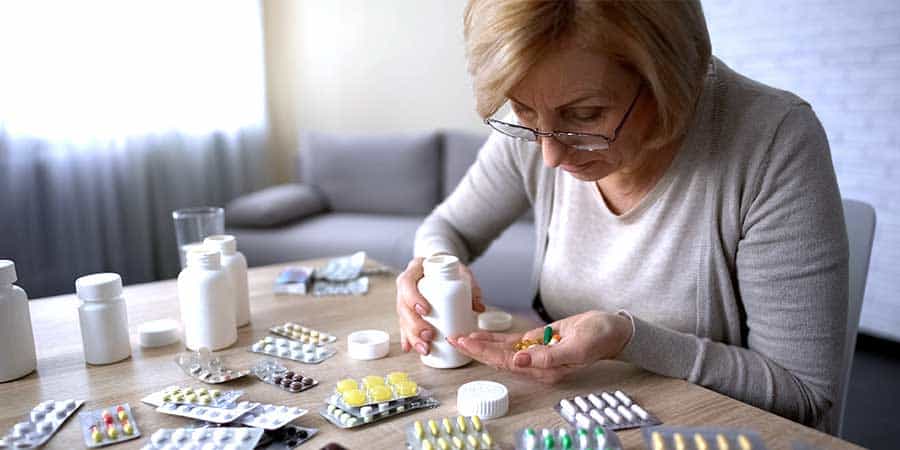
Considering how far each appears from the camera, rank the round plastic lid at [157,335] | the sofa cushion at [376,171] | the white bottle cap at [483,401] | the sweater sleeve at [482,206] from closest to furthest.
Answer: the white bottle cap at [483,401] → the round plastic lid at [157,335] → the sweater sleeve at [482,206] → the sofa cushion at [376,171]

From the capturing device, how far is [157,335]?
101 centimetres

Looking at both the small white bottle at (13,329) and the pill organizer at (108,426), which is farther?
the small white bottle at (13,329)

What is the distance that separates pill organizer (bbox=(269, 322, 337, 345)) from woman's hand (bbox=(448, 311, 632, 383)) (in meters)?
0.23

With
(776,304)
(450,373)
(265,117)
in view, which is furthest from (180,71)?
(776,304)

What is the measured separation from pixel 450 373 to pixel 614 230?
0.40 m

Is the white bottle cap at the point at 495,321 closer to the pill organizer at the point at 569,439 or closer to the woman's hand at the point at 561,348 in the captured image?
the woman's hand at the point at 561,348

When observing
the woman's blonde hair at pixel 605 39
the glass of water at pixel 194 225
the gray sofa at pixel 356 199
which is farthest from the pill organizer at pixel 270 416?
the gray sofa at pixel 356 199

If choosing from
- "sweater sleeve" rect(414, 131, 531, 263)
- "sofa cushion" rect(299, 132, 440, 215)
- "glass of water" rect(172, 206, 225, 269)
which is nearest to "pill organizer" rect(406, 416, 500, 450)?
"sweater sleeve" rect(414, 131, 531, 263)

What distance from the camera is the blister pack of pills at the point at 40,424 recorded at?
28.5 inches

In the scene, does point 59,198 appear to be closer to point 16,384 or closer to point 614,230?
point 16,384

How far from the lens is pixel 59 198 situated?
2900 millimetres

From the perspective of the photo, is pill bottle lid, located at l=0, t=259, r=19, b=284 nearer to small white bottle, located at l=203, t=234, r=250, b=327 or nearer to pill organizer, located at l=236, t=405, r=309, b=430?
small white bottle, located at l=203, t=234, r=250, b=327

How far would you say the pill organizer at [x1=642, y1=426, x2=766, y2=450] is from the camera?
659 mm

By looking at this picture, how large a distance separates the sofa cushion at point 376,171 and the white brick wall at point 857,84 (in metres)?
1.59
